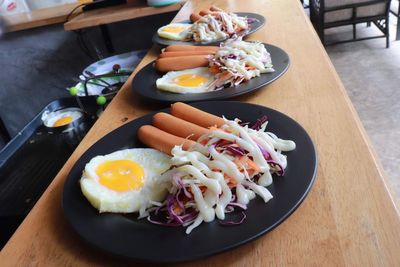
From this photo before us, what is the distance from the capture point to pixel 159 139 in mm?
923

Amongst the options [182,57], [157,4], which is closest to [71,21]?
[157,4]

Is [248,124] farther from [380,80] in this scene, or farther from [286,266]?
[380,80]

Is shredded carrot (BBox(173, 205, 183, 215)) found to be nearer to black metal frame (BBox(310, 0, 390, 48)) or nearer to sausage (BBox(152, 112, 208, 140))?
sausage (BBox(152, 112, 208, 140))

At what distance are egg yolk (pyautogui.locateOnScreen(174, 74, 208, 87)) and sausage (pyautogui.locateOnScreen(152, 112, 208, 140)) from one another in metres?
0.28

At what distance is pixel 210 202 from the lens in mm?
725

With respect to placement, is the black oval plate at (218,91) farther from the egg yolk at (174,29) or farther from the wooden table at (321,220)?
the egg yolk at (174,29)

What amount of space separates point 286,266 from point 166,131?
46 centimetres

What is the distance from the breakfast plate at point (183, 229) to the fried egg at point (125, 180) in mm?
23

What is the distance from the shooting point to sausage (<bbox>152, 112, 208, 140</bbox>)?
0.90 m

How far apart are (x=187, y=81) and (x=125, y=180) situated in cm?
52

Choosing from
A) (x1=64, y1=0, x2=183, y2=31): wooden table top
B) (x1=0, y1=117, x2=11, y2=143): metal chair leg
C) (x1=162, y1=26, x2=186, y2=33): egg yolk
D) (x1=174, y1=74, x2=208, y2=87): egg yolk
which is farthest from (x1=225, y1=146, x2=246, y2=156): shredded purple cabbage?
(x1=0, y1=117, x2=11, y2=143): metal chair leg

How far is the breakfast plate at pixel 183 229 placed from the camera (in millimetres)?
645

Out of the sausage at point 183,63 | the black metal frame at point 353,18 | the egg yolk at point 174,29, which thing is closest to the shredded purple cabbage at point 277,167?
the sausage at point 183,63

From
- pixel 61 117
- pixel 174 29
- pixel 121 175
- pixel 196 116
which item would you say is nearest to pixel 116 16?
pixel 174 29
